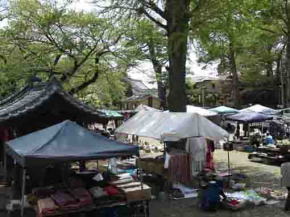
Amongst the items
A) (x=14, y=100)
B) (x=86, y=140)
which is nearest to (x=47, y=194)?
(x=86, y=140)

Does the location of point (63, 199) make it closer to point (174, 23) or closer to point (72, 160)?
point (72, 160)

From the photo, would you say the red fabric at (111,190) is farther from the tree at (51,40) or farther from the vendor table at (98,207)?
the tree at (51,40)

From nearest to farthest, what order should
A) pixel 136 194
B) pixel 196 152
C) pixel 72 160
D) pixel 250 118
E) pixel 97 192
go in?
1. pixel 72 160
2. pixel 97 192
3. pixel 136 194
4. pixel 196 152
5. pixel 250 118

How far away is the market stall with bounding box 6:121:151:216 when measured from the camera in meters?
9.77

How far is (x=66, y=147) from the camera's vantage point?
399 inches

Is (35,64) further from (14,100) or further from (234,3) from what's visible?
(234,3)

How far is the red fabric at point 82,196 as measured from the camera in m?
10.3

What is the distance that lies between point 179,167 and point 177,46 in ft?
17.9

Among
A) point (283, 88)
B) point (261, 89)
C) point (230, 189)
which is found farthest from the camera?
point (261, 89)

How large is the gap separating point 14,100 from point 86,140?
8.29 meters

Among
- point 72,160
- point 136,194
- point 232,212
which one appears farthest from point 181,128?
point 72,160

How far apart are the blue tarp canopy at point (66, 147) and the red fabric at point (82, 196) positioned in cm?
115

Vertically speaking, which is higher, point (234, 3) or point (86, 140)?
point (234, 3)

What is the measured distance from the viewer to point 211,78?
221 ft
